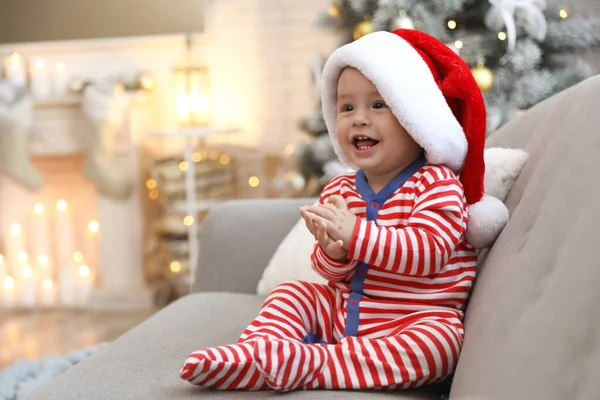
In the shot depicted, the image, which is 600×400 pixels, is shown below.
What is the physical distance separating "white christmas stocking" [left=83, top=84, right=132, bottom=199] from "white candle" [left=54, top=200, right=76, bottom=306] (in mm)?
377

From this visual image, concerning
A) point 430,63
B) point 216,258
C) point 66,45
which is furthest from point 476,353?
point 66,45

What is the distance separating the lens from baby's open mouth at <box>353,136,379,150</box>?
1.28 meters

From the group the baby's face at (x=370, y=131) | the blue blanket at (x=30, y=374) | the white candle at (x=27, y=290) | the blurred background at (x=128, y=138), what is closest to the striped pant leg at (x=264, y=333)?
the baby's face at (x=370, y=131)

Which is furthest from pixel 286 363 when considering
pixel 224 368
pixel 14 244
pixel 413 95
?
pixel 14 244

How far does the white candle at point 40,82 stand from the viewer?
3.60 metres

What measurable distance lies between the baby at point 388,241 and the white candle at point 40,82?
2.61m

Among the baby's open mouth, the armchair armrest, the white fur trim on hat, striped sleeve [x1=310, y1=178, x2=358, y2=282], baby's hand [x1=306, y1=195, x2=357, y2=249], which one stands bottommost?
the armchair armrest

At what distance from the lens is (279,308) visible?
1.24 metres

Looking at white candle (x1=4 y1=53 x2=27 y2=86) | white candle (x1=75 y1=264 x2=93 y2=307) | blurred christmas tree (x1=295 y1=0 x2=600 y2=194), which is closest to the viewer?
blurred christmas tree (x1=295 y1=0 x2=600 y2=194)

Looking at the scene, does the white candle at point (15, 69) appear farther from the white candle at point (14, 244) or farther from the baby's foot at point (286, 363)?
the baby's foot at point (286, 363)

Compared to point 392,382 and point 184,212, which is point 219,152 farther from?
point 392,382

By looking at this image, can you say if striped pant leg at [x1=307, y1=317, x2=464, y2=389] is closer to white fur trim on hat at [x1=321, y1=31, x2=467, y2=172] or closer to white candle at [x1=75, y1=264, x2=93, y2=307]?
white fur trim on hat at [x1=321, y1=31, x2=467, y2=172]

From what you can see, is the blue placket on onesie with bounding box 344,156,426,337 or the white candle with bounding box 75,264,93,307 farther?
the white candle with bounding box 75,264,93,307

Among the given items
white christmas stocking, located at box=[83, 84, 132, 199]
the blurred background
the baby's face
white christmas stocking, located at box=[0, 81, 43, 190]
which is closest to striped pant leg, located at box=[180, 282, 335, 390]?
the baby's face
